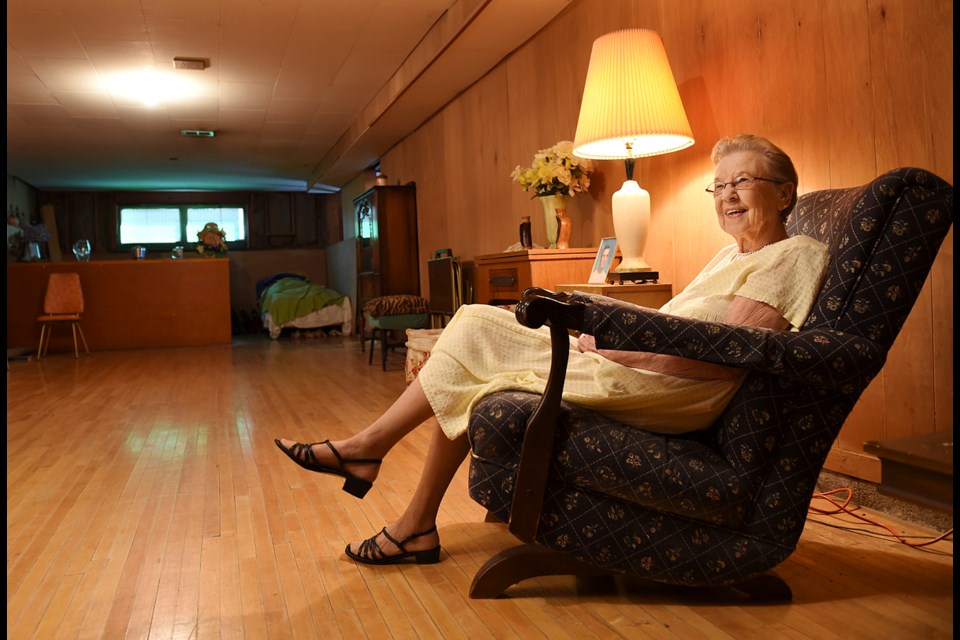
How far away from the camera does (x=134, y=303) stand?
8359 mm

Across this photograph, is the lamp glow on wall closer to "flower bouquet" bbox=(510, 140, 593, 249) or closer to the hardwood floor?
"flower bouquet" bbox=(510, 140, 593, 249)

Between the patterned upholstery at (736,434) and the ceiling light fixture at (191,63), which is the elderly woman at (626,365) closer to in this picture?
the patterned upholstery at (736,434)

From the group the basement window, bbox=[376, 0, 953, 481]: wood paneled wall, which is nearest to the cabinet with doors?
bbox=[376, 0, 953, 481]: wood paneled wall

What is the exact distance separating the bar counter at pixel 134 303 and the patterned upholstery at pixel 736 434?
7719 millimetres

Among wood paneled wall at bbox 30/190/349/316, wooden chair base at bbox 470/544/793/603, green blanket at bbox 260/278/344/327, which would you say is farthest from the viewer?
wood paneled wall at bbox 30/190/349/316

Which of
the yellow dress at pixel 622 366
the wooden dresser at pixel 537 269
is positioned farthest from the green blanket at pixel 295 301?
the yellow dress at pixel 622 366

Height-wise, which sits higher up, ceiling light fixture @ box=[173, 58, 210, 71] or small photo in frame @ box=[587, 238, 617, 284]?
ceiling light fixture @ box=[173, 58, 210, 71]

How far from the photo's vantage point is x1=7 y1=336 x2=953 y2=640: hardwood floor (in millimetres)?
1521

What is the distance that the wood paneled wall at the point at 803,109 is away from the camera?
208 cm

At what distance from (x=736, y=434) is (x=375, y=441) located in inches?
31.6

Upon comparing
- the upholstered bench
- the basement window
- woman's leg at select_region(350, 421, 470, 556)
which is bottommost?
woman's leg at select_region(350, 421, 470, 556)

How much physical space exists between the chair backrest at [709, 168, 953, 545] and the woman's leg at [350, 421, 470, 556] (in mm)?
612

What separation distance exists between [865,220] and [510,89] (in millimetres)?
3712

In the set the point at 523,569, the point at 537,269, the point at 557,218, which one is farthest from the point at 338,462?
the point at 557,218
